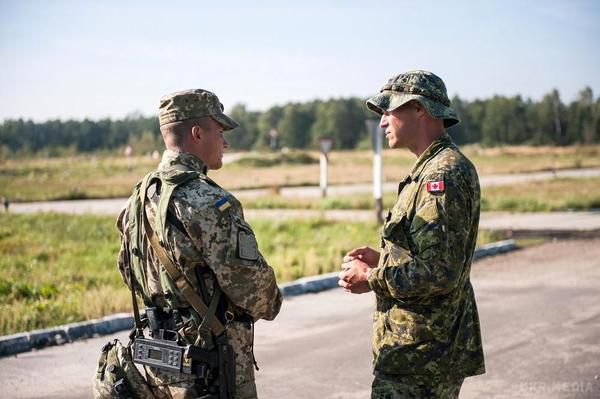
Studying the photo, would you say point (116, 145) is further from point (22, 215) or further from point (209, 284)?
point (209, 284)

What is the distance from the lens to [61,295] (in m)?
9.27

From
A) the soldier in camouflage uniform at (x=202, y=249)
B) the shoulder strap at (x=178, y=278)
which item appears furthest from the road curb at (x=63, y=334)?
the shoulder strap at (x=178, y=278)

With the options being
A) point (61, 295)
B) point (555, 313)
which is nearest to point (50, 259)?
point (61, 295)

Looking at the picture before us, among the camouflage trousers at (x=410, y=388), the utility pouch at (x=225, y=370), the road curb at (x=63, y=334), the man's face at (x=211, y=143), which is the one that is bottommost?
the road curb at (x=63, y=334)

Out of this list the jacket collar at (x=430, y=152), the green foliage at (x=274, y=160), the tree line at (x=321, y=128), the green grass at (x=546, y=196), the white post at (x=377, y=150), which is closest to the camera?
the jacket collar at (x=430, y=152)

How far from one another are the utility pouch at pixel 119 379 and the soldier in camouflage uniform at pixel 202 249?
0.22 feet

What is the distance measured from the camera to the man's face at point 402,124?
346 centimetres

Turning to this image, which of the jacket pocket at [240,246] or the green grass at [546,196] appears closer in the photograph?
the jacket pocket at [240,246]

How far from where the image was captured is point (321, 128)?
128m

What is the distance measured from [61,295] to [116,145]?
83.9m

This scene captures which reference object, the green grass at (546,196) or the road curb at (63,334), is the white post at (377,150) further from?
the road curb at (63,334)

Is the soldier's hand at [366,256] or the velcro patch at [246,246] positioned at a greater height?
the velcro patch at [246,246]

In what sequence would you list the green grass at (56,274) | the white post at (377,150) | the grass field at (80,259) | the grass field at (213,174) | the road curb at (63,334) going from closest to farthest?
the road curb at (63,334), the green grass at (56,274), the grass field at (80,259), the white post at (377,150), the grass field at (213,174)

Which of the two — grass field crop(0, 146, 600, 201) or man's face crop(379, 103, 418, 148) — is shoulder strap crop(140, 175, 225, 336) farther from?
grass field crop(0, 146, 600, 201)
